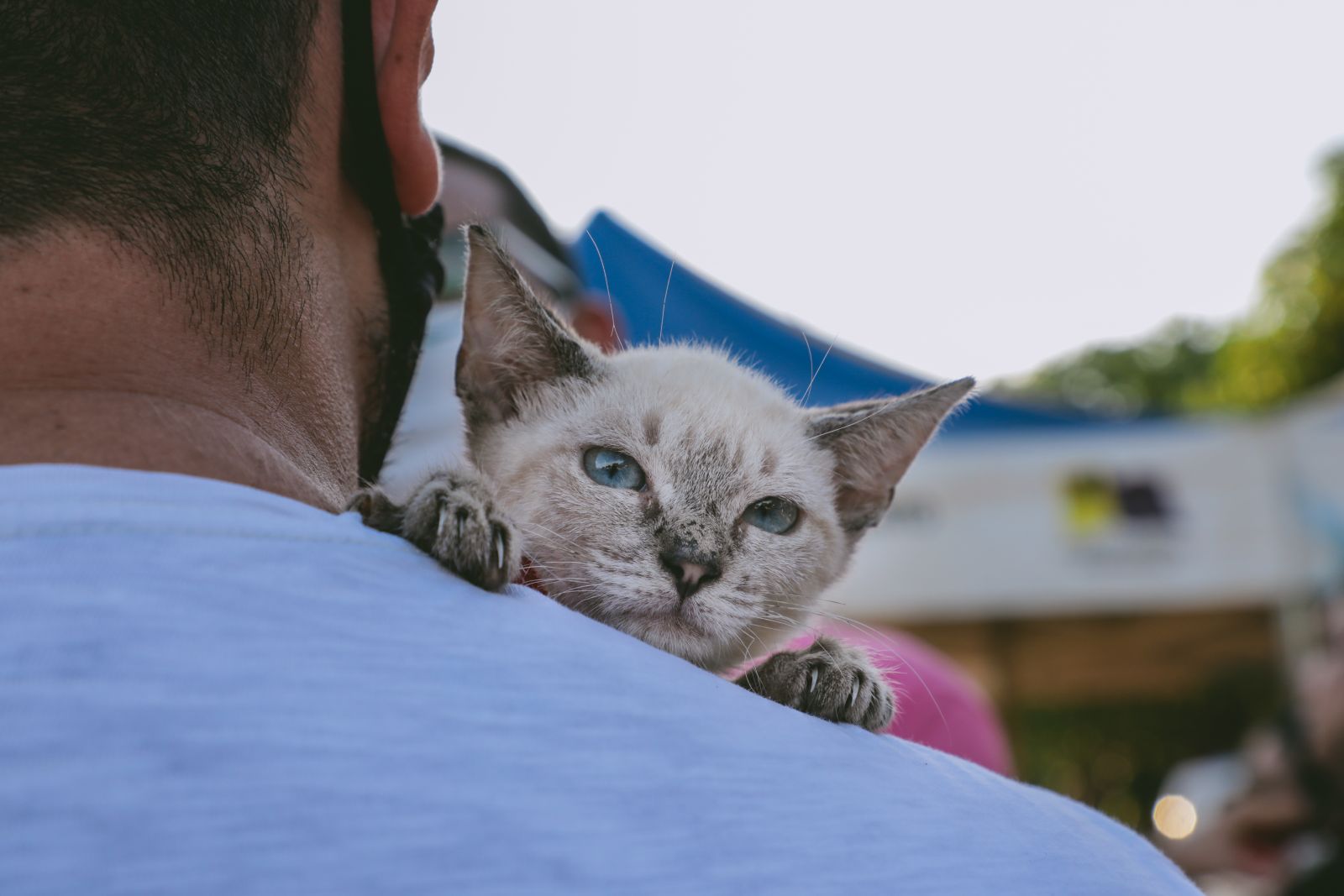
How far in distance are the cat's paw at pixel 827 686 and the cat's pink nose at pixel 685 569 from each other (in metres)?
0.15

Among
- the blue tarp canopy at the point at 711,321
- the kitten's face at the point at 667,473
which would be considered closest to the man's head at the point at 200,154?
the kitten's face at the point at 667,473

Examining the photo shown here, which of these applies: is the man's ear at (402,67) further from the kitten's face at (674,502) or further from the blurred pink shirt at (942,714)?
the blurred pink shirt at (942,714)

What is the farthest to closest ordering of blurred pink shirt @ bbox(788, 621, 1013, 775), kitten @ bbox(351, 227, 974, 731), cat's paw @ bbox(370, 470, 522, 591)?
blurred pink shirt @ bbox(788, 621, 1013, 775)
kitten @ bbox(351, 227, 974, 731)
cat's paw @ bbox(370, 470, 522, 591)

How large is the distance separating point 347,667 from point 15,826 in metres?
0.23

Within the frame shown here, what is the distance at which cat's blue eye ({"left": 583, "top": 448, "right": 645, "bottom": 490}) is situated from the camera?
5.11ft

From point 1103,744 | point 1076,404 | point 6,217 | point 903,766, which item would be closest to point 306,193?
point 6,217

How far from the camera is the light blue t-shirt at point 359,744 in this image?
717 millimetres

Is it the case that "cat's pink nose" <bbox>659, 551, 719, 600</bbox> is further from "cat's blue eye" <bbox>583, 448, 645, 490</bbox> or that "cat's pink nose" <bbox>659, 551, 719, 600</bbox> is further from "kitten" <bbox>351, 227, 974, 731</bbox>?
"cat's blue eye" <bbox>583, 448, 645, 490</bbox>

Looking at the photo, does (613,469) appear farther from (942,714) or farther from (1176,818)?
(1176,818)

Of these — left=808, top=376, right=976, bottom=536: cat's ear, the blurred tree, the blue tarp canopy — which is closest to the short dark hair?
left=808, top=376, right=976, bottom=536: cat's ear

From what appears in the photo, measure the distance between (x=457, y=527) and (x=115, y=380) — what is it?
34cm

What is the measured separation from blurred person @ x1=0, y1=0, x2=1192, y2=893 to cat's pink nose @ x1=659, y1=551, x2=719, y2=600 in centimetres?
35

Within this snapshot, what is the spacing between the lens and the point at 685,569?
1420mm

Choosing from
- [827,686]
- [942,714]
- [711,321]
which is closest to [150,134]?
[827,686]
